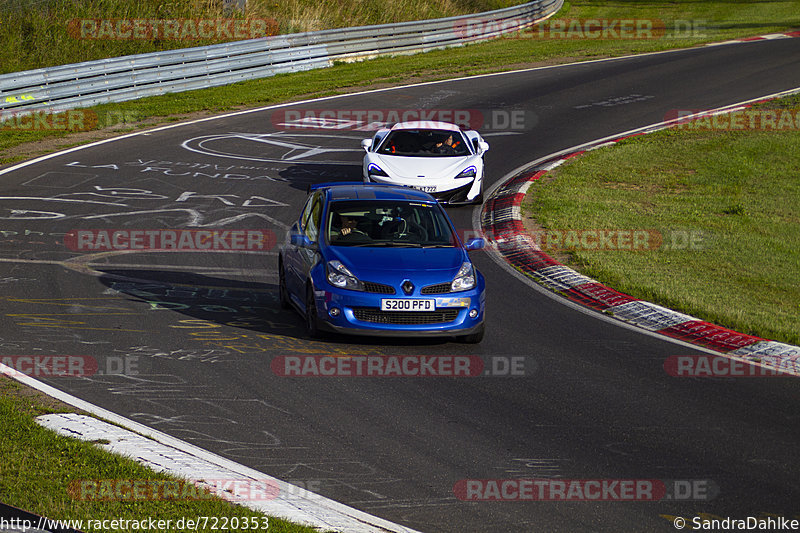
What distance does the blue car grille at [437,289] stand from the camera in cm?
964

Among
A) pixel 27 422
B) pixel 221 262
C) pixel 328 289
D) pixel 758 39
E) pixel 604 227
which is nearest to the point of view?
pixel 27 422

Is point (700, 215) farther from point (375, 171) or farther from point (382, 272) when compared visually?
point (382, 272)

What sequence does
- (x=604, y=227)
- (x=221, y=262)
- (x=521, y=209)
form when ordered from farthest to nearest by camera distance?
(x=521, y=209) → (x=604, y=227) → (x=221, y=262)

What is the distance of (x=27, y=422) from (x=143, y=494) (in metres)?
1.69

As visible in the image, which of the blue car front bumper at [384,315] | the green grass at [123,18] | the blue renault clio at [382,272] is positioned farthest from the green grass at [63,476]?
the green grass at [123,18]

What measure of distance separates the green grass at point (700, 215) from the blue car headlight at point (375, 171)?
8.95 feet

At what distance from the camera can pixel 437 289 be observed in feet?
31.8

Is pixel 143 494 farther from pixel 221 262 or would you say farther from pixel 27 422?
pixel 221 262

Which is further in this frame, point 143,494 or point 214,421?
point 214,421

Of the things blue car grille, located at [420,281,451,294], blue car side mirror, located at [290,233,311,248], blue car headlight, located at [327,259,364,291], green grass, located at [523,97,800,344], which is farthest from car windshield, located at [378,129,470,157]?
blue car grille, located at [420,281,451,294]

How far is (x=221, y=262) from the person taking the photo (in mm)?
13266

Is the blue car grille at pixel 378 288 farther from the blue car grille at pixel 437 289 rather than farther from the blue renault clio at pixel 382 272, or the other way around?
the blue car grille at pixel 437 289

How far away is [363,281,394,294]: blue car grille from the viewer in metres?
9.58

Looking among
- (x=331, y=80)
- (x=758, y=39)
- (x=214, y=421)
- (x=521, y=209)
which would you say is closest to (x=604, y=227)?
(x=521, y=209)
